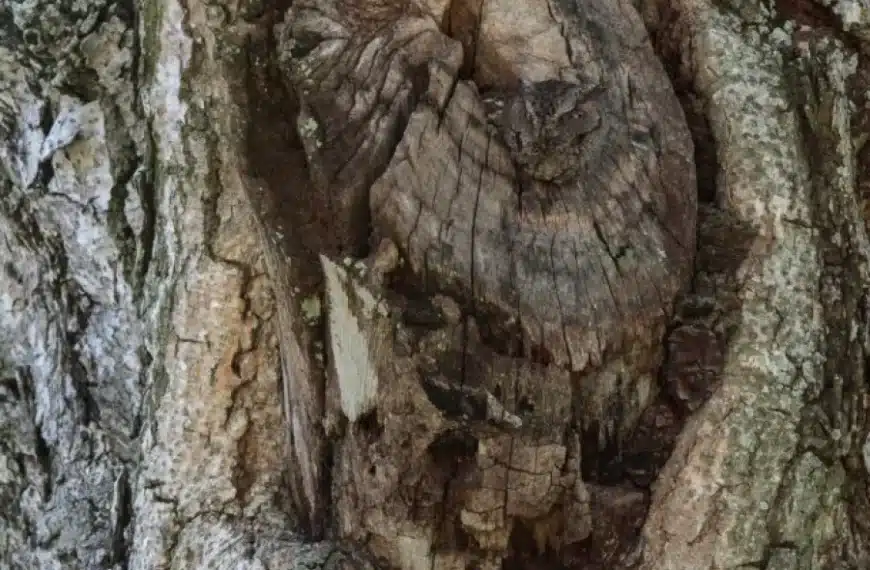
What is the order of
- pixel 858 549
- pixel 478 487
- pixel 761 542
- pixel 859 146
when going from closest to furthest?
pixel 478 487
pixel 761 542
pixel 858 549
pixel 859 146

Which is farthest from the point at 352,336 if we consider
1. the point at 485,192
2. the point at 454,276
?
the point at 485,192

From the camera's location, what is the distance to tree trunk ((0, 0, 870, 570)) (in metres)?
1.38

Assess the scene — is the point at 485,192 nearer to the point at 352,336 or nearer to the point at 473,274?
the point at 473,274

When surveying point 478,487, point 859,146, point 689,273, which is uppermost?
point 859,146

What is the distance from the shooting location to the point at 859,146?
69.9 inches

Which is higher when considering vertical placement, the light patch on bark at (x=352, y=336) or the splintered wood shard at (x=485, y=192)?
the splintered wood shard at (x=485, y=192)

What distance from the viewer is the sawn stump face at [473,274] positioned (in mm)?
1332

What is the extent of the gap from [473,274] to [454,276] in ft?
0.09

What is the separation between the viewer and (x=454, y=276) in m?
1.40

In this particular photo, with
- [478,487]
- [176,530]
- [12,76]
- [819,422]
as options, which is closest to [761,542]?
[819,422]

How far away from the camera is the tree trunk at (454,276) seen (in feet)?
4.54

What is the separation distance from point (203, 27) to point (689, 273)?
0.89 m

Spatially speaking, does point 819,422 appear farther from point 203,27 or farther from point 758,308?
point 203,27

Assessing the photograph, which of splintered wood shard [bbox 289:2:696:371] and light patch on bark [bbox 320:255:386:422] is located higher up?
splintered wood shard [bbox 289:2:696:371]
